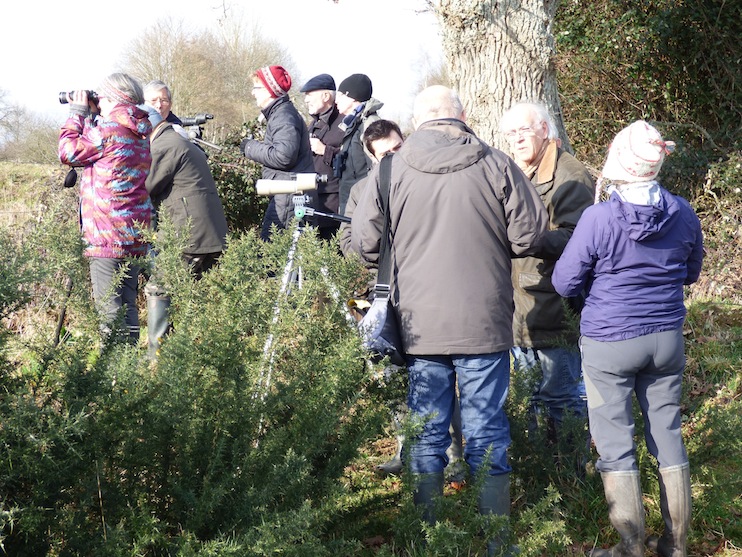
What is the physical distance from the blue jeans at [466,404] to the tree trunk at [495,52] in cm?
281

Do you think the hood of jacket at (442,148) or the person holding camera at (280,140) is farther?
the person holding camera at (280,140)

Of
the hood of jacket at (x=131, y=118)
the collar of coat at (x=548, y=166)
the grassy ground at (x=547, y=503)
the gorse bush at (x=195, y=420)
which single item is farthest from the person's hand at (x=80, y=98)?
the collar of coat at (x=548, y=166)

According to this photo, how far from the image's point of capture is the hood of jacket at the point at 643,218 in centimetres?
304

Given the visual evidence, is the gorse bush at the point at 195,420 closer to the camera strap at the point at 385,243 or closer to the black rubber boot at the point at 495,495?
the camera strap at the point at 385,243

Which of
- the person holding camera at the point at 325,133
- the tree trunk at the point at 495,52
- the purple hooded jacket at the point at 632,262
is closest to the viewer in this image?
the purple hooded jacket at the point at 632,262

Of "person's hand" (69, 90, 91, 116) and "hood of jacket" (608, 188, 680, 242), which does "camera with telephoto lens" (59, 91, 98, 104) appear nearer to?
"person's hand" (69, 90, 91, 116)

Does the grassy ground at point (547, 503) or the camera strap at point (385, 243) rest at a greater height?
the camera strap at point (385, 243)

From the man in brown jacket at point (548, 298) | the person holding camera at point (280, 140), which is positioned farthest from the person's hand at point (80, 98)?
the man in brown jacket at point (548, 298)

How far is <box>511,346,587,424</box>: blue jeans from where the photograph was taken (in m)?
3.96

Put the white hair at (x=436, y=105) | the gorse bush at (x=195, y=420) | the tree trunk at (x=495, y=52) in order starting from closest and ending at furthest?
the gorse bush at (x=195, y=420) → the white hair at (x=436, y=105) → the tree trunk at (x=495, y=52)

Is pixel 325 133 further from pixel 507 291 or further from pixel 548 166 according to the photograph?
pixel 507 291

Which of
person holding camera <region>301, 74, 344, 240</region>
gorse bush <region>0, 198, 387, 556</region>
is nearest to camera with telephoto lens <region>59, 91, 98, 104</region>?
person holding camera <region>301, 74, 344, 240</region>

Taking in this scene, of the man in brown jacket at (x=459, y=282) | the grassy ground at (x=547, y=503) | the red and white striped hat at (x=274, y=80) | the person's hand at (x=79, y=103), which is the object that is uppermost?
the red and white striped hat at (x=274, y=80)

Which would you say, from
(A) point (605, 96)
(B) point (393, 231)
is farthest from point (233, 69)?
(B) point (393, 231)
